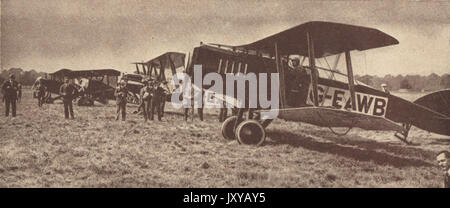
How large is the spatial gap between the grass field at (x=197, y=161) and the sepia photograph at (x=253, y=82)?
24mm

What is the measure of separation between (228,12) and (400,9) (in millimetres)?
2752

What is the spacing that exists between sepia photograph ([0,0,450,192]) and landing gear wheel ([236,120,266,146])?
2cm

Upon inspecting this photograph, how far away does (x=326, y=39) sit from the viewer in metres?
5.20

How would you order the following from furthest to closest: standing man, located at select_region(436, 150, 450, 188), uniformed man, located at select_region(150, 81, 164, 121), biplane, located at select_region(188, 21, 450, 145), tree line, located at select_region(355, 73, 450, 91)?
uniformed man, located at select_region(150, 81, 164, 121) → tree line, located at select_region(355, 73, 450, 91) → biplane, located at select_region(188, 21, 450, 145) → standing man, located at select_region(436, 150, 450, 188)

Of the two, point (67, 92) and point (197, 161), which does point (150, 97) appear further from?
point (197, 161)

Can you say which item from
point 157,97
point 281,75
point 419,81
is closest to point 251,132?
point 281,75

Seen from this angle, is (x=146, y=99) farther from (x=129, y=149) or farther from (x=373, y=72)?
(x=373, y=72)

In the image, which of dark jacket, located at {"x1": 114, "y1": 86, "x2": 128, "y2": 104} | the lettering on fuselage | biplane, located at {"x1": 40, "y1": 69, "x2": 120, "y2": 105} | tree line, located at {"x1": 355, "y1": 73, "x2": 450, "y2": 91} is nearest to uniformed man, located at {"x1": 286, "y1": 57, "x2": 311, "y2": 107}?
the lettering on fuselage

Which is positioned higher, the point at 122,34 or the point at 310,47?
the point at 122,34

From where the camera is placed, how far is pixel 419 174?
416 centimetres

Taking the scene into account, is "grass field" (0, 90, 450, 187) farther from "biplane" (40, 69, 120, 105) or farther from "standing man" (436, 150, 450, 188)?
"biplane" (40, 69, 120, 105)

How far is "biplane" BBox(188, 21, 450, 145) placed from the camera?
200 inches

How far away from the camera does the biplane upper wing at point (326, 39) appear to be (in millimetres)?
4457

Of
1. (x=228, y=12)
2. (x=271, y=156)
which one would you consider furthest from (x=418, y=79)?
(x=228, y=12)
